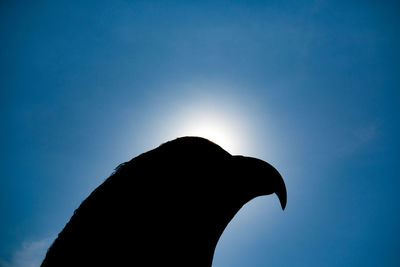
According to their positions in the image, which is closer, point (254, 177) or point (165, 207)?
point (165, 207)

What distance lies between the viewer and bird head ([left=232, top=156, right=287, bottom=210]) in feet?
5.03

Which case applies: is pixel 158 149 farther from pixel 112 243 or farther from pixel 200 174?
pixel 112 243

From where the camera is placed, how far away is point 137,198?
1311 millimetres

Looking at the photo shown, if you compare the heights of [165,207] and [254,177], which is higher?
[254,177]

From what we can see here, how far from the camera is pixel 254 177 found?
60.6 inches

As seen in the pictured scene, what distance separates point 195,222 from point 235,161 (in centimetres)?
50

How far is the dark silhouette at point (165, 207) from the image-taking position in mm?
1185

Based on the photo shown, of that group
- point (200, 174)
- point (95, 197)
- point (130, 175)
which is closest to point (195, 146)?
point (200, 174)

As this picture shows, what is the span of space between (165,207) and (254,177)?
640 mm

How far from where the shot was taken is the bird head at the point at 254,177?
153cm

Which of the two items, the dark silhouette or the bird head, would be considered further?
the bird head

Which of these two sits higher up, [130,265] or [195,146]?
[195,146]

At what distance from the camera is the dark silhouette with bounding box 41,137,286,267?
3.89 feet

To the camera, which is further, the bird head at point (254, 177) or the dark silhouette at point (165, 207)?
the bird head at point (254, 177)
